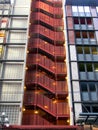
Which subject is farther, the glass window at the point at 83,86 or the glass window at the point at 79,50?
the glass window at the point at 79,50

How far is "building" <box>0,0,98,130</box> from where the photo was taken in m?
31.0

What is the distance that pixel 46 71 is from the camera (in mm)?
36688

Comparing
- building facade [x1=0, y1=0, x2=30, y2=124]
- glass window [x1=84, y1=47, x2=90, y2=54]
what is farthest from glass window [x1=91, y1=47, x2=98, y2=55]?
building facade [x1=0, y1=0, x2=30, y2=124]

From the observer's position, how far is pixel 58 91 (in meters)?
33.8

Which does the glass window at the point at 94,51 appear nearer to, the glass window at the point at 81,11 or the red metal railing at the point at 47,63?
the red metal railing at the point at 47,63

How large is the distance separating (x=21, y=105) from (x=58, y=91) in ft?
18.7

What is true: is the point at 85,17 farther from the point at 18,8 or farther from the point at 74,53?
the point at 18,8

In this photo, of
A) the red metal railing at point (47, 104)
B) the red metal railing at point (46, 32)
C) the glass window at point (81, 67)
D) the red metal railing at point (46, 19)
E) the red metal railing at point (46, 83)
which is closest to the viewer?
the red metal railing at point (47, 104)

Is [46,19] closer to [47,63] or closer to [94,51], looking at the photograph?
[47,63]

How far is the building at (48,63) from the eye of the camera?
31.0 m

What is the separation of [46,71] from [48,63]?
123cm

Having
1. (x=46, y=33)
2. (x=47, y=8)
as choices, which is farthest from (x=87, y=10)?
(x=46, y=33)

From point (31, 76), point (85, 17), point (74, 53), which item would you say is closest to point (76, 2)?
point (85, 17)

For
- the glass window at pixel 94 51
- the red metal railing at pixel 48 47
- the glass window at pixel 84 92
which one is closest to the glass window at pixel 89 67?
the glass window at pixel 94 51
